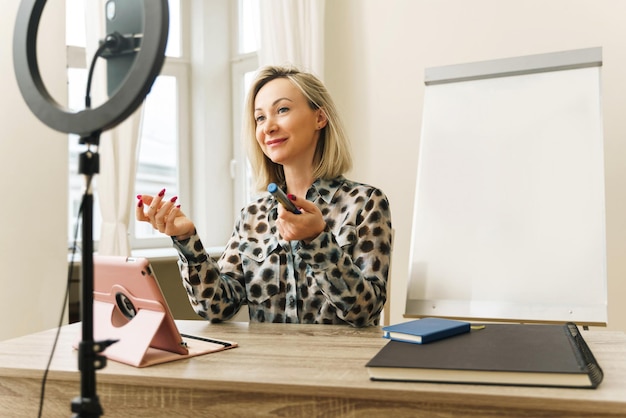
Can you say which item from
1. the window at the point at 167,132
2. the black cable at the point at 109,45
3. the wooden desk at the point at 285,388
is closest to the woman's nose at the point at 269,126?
the wooden desk at the point at 285,388

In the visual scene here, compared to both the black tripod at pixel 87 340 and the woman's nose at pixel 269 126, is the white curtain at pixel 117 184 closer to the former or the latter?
the woman's nose at pixel 269 126

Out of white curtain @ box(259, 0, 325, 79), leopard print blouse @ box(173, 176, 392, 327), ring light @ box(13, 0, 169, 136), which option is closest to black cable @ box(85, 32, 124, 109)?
ring light @ box(13, 0, 169, 136)

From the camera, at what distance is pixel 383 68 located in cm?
266

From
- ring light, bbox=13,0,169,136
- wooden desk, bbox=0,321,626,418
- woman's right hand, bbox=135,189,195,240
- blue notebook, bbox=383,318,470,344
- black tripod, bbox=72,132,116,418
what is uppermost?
ring light, bbox=13,0,169,136

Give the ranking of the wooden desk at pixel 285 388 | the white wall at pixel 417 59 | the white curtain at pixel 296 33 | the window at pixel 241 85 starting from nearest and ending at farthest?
the wooden desk at pixel 285 388 < the white wall at pixel 417 59 < the white curtain at pixel 296 33 < the window at pixel 241 85

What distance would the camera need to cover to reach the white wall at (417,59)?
2182 mm

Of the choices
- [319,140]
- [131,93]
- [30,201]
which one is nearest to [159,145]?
[30,201]

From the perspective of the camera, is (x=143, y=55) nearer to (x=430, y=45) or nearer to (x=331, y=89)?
(x=430, y=45)

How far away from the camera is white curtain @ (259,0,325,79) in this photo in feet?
9.00

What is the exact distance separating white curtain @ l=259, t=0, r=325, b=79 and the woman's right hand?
146 centimetres

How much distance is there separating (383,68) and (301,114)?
43.2 inches

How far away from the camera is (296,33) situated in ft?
9.08

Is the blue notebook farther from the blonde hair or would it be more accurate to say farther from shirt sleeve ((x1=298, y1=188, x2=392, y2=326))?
the blonde hair

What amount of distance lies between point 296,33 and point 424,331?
6.35ft
